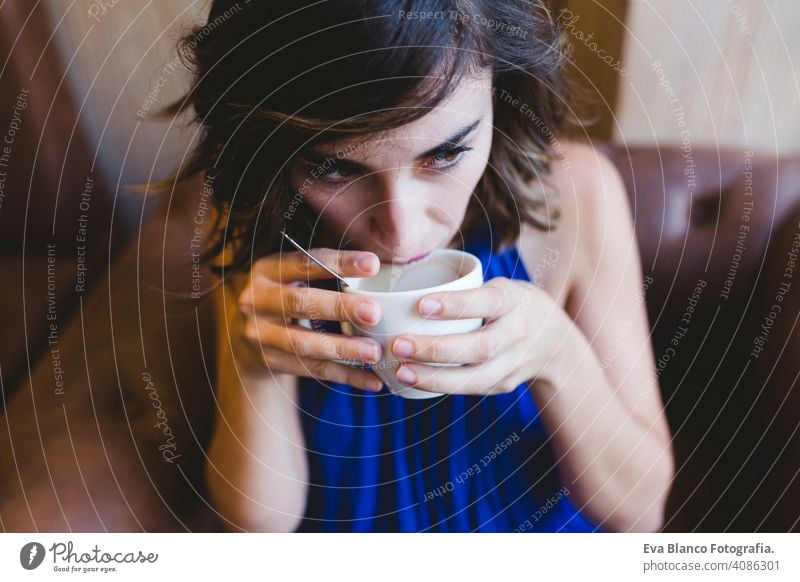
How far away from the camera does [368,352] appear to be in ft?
1.02

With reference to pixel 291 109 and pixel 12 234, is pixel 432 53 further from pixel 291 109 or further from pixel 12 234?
pixel 12 234

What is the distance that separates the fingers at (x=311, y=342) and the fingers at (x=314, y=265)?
0.10ft

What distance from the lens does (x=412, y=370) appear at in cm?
31

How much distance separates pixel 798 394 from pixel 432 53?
30 centimetres
